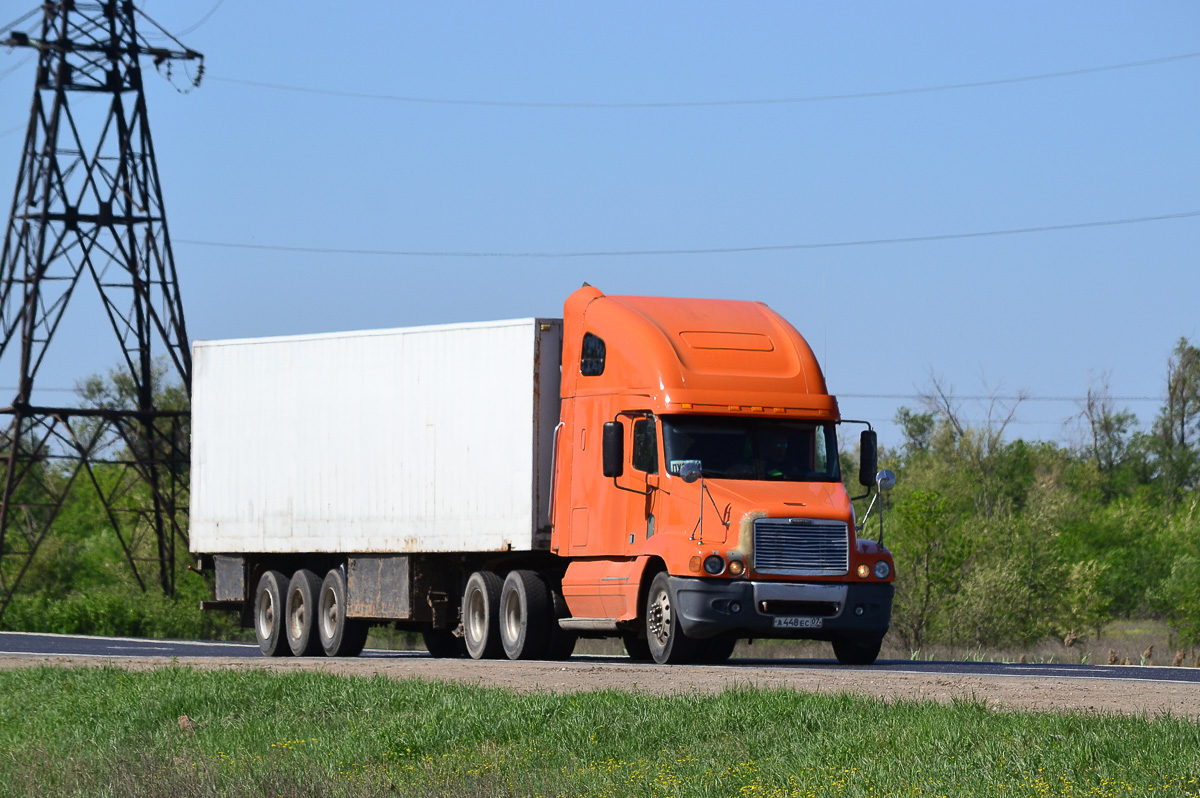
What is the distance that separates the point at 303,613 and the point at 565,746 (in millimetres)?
13791

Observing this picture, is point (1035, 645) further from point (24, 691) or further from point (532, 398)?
point (24, 691)

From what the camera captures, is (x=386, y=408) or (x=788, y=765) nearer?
(x=788, y=765)

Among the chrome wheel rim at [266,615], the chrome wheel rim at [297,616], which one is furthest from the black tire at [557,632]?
the chrome wheel rim at [266,615]

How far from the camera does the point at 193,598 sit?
2020 inches

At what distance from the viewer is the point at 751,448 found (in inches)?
804

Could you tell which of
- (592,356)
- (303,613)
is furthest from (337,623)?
(592,356)

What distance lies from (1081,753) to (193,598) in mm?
42999

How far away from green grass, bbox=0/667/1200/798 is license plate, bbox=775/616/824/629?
4.44m

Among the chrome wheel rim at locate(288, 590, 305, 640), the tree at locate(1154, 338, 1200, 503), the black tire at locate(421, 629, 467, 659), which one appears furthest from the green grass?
the tree at locate(1154, 338, 1200, 503)

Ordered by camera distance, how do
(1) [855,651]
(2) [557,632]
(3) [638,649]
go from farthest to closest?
(3) [638,649], (2) [557,632], (1) [855,651]

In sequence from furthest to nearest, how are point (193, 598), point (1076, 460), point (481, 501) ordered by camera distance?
point (1076, 460) → point (193, 598) → point (481, 501)

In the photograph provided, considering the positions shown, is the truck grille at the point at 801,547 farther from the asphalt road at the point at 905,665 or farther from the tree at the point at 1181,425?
the tree at the point at 1181,425

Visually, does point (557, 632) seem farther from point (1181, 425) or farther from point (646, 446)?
point (1181, 425)

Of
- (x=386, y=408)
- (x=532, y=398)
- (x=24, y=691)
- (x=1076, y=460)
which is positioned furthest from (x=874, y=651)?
(x=1076, y=460)
